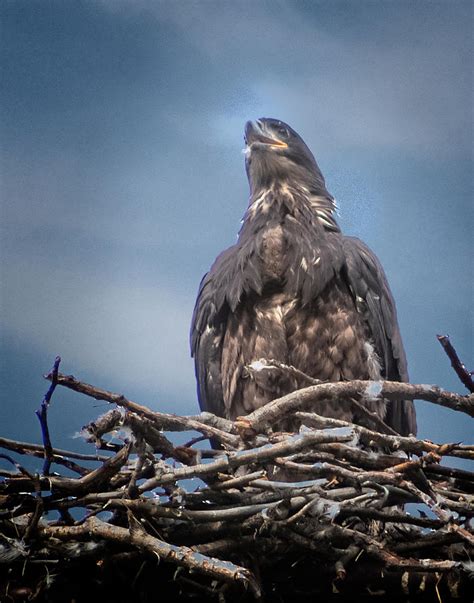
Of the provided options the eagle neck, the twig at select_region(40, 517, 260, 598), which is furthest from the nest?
the eagle neck

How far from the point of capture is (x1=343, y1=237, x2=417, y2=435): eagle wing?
109 inches

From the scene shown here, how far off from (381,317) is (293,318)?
14.0 inches

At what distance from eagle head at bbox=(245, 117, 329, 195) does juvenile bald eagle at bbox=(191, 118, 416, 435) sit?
0.95ft

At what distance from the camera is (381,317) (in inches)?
111

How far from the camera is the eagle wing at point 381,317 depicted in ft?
9.09

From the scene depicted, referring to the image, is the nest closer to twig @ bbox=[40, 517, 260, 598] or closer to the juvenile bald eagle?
twig @ bbox=[40, 517, 260, 598]

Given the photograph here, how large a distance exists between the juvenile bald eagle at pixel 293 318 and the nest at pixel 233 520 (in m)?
1.01

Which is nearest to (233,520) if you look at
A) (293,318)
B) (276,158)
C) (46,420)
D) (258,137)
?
(46,420)

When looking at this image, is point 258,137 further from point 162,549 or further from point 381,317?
point 162,549

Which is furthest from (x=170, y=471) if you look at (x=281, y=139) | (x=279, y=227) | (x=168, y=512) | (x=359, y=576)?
(x=281, y=139)

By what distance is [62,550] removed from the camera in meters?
1.55

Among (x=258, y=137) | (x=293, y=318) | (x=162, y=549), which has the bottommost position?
(x=162, y=549)

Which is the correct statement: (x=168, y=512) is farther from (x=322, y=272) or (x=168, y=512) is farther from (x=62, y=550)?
(x=322, y=272)

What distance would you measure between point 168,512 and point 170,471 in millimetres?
92
